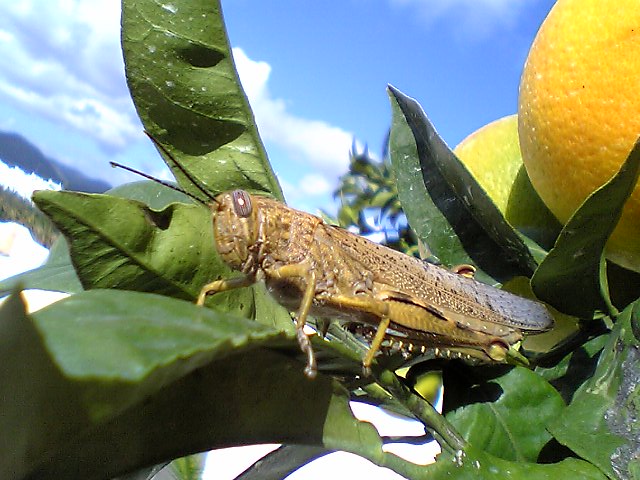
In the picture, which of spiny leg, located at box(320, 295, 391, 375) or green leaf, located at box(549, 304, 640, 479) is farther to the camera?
spiny leg, located at box(320, 295, 391, 375)

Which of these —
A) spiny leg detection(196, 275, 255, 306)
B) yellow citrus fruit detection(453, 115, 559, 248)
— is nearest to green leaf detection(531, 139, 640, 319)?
yellow citrus fruit detection(453, 115, 559, 248)

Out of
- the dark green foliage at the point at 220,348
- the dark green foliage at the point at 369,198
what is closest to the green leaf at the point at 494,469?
the dark green foliage at the point at 220,348

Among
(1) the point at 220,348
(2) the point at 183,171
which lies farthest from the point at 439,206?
(1) the point at 220,348

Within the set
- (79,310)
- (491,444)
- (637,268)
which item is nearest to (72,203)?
(79,310)

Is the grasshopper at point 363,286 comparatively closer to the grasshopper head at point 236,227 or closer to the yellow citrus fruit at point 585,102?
the grasshopper head at point 236,227

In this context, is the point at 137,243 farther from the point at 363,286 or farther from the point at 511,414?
the point at 363,286

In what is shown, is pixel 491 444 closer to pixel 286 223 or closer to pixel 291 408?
pixel 291 408

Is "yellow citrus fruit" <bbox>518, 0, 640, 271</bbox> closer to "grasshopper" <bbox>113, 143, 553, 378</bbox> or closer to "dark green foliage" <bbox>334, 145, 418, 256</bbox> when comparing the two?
"grasshopper" <bbox>113, 143, 553, 378</bbox>
